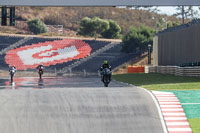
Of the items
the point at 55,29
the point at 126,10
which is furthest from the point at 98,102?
the point at 126,10

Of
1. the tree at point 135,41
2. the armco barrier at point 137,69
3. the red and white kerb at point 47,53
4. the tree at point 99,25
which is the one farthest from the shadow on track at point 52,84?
the tree at point 99,25

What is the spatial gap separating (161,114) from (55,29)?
107700 millimetres

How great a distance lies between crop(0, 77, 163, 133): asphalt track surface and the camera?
1941 cm

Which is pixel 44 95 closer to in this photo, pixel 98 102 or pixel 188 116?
pixel 98 102

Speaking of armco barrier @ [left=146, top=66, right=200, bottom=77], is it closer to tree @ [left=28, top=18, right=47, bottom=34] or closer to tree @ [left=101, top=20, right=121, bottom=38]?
tree @ [left=101, top=20, right=121, bottom=38]

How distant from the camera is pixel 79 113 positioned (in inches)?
828

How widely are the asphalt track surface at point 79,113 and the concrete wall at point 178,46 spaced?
2343 cm

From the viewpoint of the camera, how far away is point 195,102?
23.4 meters

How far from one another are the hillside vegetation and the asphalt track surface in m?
118

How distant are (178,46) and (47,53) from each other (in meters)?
42.9

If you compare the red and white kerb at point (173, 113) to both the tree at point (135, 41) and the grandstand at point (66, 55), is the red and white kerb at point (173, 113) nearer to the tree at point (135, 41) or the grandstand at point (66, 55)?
the grandstand at point (66, 55)

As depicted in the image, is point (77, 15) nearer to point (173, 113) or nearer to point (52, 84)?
point (52, 84)

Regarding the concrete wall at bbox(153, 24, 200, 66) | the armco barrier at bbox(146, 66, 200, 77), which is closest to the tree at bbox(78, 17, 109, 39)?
the concrete wall at bbox(153, 24, 200, 66)

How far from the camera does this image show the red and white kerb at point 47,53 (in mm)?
86850
